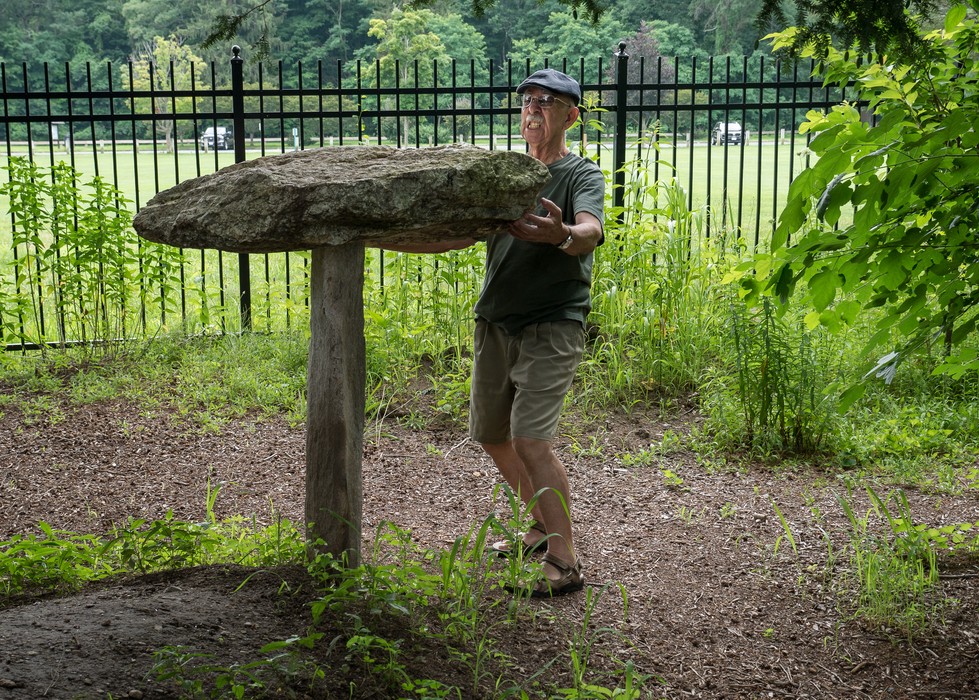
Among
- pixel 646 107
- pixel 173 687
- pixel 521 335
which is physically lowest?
pixel 173 687

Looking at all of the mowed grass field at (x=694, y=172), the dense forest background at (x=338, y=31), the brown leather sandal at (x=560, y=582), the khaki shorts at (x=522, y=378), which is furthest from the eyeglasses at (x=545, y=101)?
the dense forest background at (x=338, y=31)

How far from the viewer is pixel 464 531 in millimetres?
4895

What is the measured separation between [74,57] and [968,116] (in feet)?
128

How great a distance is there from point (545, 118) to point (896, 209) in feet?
4.70

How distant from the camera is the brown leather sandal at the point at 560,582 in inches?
159

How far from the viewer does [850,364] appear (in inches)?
263

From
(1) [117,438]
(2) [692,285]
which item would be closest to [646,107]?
(2) [692,285]

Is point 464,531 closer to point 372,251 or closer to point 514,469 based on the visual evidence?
point 514,469

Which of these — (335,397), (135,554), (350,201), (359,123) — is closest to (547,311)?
(335,397)

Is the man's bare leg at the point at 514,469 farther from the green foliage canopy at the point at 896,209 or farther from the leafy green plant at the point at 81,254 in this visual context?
the leafy green plant at the point at 81,254

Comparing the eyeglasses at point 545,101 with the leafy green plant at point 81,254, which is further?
the leafy green plant at point 81,254

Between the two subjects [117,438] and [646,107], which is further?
[646,107]

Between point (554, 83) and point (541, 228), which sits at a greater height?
point (554, 83)

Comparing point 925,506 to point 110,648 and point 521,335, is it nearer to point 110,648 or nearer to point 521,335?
point 521,335
